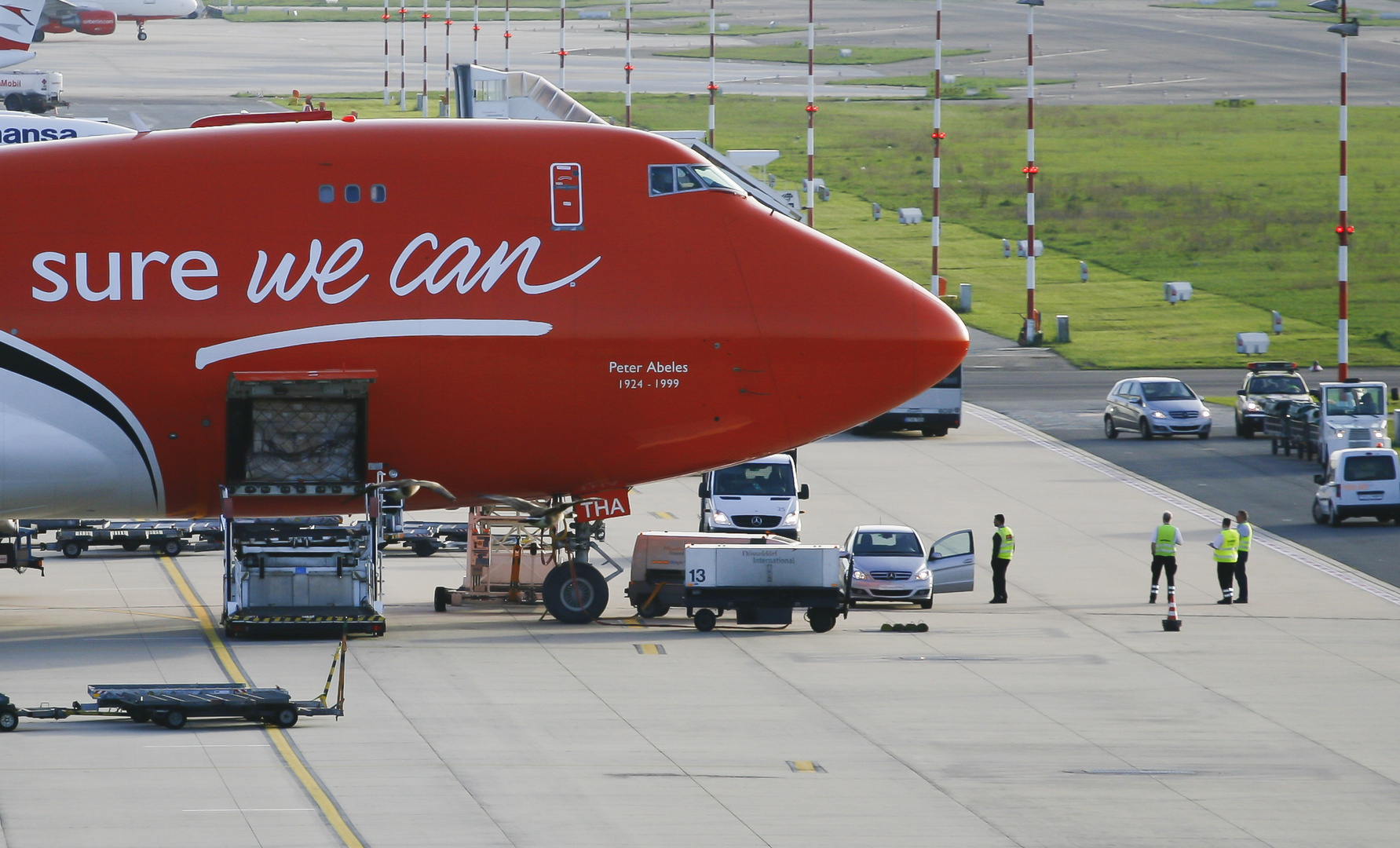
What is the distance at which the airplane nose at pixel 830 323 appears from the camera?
33.2 m

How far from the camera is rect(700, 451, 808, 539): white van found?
150 feet

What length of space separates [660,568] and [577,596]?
66.8 inches

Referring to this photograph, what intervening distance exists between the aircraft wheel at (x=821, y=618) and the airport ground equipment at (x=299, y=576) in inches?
313

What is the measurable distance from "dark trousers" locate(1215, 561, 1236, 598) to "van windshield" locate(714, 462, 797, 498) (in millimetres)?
12036

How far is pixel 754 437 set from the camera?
34062 millimetres

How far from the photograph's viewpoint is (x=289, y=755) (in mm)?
24438

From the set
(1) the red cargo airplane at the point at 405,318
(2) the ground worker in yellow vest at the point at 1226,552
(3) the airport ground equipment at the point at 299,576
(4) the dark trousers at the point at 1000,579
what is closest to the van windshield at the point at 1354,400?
(2) the ground worker in yellow vest at the point at 1226,552

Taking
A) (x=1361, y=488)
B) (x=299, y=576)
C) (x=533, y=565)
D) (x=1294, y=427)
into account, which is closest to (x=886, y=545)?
(x=533, y=565)

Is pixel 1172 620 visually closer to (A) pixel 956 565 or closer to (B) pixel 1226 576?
(B) pixel 1226 576

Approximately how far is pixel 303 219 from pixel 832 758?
13981mm

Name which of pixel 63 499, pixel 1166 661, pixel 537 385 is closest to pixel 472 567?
pixel 537 385

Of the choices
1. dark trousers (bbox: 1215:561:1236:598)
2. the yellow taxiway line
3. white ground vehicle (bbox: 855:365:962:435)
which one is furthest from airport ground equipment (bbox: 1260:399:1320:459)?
the yellow taxiway line

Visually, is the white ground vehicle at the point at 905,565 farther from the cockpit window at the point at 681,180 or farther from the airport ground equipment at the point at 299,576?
the airport ground equipment at the point at 299,576

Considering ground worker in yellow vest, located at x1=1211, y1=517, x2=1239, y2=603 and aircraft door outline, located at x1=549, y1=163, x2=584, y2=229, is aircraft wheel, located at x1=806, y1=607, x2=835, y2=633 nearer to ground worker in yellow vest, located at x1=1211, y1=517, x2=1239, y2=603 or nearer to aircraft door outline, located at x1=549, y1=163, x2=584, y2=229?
aircraft door outline, located at x1=549, y1=163, x2=584, y2=229
